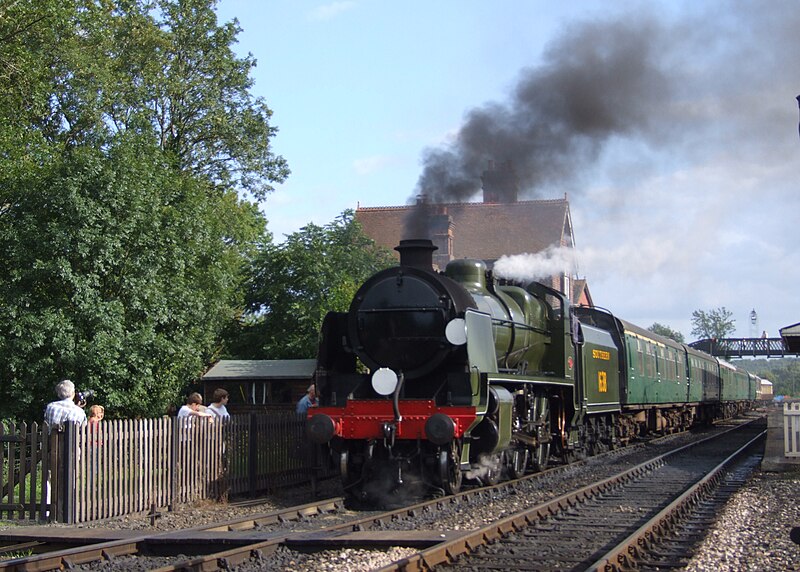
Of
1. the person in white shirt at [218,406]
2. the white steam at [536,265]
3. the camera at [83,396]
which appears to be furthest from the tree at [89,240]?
the white steam at [536,265]

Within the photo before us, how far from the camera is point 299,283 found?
28672 mm

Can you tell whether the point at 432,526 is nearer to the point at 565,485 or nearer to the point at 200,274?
the point at 565,485

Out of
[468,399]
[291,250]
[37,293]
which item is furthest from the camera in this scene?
[291,250]

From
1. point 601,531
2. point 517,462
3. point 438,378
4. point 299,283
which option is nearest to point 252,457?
point 438,378

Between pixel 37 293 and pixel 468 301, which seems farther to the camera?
pixel 37 293

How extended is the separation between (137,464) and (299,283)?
1789 cm

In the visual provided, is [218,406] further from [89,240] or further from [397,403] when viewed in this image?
[89,240]

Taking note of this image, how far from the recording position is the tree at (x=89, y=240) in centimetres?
1883

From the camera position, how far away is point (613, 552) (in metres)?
7.21

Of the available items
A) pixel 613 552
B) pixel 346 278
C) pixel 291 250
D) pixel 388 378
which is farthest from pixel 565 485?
pixel 291 250

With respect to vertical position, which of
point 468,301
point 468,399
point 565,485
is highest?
point 468,301

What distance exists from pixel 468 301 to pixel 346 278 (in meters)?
14.9

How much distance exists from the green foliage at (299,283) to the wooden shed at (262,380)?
8.21 feet

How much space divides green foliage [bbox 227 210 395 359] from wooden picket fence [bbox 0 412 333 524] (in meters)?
13.5
